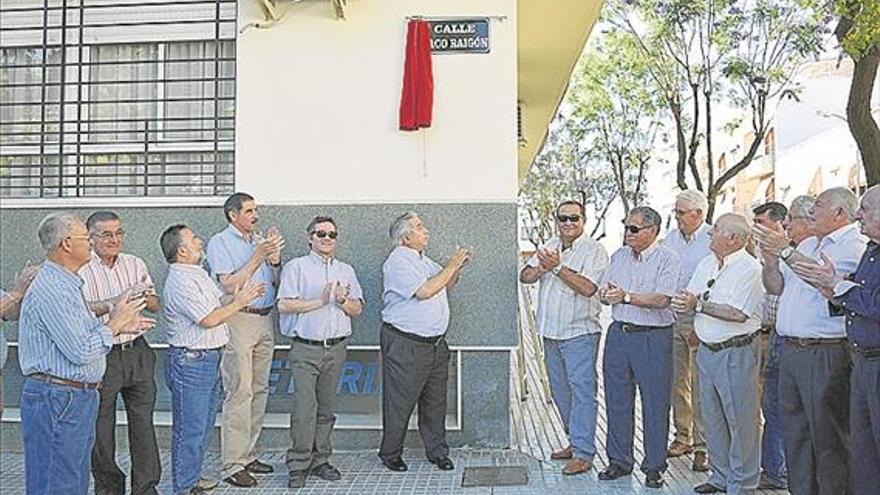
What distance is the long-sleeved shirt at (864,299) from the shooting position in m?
3.99

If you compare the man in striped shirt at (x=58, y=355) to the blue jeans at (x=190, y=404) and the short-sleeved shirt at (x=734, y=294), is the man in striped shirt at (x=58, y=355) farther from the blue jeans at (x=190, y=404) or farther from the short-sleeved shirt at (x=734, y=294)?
the short-sleeved shirt at (x=734, y=294)

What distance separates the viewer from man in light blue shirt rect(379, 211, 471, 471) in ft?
19.1

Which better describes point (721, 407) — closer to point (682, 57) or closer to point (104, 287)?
point (104, 287)

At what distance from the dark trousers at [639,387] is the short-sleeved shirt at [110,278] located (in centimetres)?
277

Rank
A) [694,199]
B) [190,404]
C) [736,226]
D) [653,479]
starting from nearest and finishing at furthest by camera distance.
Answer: [190,404] < [736,226] < [653,479] < [694,199]

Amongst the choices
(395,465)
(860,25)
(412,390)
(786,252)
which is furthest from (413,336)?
(860,25)

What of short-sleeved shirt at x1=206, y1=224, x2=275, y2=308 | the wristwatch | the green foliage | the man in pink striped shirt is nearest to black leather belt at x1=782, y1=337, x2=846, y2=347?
the wristwatch

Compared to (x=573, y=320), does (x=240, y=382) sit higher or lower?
lower

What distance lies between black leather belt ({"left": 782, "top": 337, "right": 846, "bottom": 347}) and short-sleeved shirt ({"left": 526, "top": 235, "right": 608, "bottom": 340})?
147cm

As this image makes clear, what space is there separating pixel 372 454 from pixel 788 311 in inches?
118

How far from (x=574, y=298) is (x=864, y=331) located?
6.96 ft

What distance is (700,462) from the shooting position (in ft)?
19.6

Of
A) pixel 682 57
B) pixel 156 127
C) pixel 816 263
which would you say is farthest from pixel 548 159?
pixel 816 263

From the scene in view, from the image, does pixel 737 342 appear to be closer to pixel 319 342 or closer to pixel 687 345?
pixel 687 345
